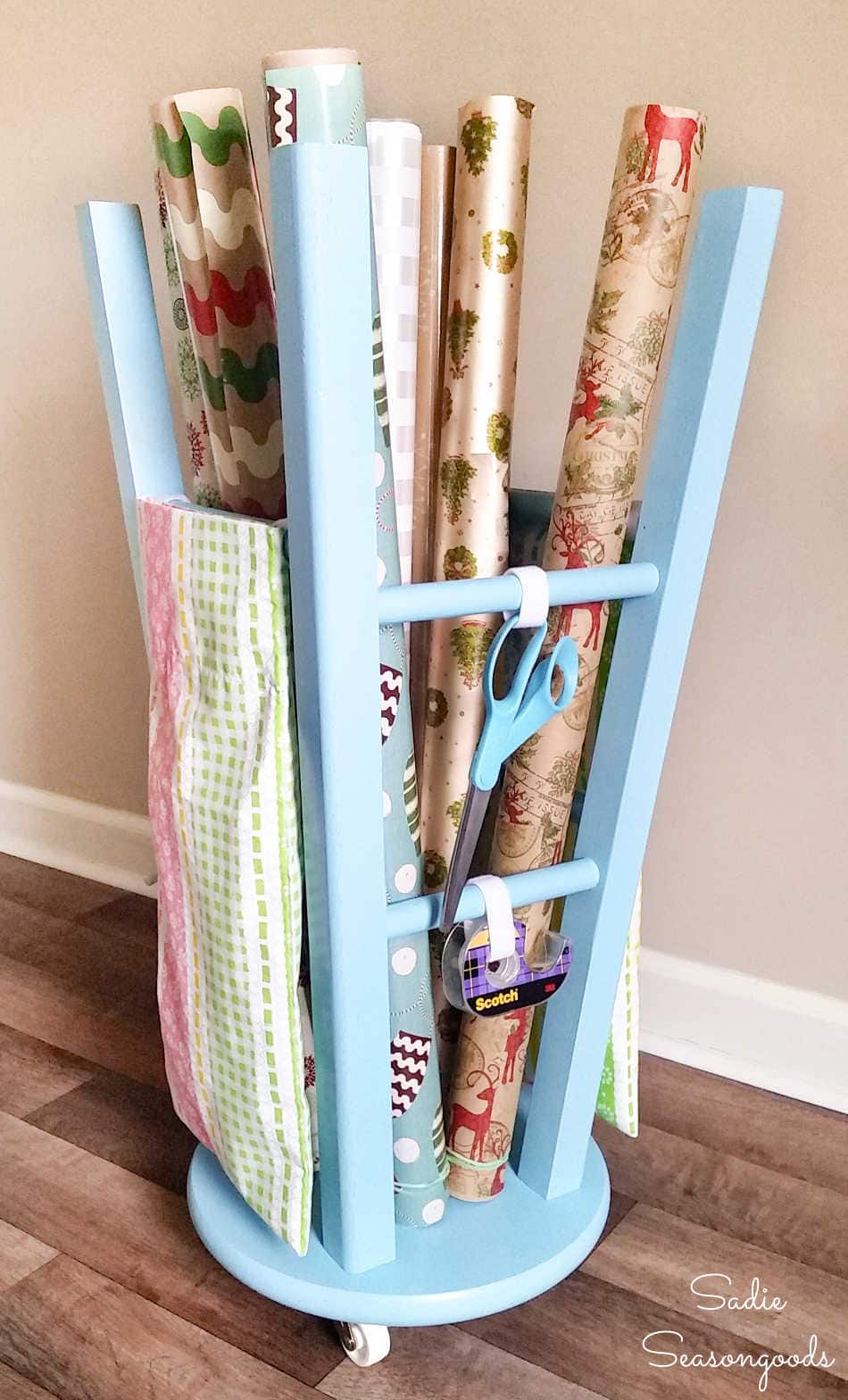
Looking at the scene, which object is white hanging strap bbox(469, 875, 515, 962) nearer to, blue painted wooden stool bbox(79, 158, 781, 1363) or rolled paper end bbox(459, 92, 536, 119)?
blue painted wooden stool bbox(79, 158, 781, 1363)

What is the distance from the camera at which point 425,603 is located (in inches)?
26.2

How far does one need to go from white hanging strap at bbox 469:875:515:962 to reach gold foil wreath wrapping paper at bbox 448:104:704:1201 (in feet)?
0.27

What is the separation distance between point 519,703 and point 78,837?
0.99 metres

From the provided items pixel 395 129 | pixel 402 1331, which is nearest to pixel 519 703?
pixel 395 129

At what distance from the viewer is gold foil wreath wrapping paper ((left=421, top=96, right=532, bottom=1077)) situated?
72 centimetres

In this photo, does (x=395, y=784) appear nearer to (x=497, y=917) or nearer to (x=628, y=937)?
(x=497, y=917)

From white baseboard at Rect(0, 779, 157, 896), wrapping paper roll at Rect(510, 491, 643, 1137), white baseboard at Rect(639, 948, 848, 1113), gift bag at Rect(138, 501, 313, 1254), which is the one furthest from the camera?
white baseboard at Rect(0, 779, 157, 896)

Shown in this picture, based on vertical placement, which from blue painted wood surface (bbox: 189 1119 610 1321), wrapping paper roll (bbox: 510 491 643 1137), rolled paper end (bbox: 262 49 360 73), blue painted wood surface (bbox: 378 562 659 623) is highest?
rolled paper end (bbox: 262 49 360 73)

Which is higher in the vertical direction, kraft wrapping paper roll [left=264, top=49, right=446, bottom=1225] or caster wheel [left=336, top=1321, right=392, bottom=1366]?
kraft wrapping paper roll [left=264, top=49, right=446, bottom=1225]

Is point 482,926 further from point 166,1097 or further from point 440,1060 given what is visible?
point 166,1097

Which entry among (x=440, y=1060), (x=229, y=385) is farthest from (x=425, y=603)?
(x=440, y=1060)

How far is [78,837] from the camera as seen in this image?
155 centimetres

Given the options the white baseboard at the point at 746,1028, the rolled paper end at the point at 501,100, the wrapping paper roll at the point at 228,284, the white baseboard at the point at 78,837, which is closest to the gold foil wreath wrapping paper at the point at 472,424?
the rolled paper end at the point at 501,100

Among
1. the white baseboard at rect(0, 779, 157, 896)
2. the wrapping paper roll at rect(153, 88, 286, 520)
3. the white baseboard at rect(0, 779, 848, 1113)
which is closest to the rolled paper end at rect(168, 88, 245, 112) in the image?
the wrapping paper roll at rect(153, 88, 286, 520)
